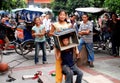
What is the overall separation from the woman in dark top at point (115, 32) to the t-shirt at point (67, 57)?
586cm

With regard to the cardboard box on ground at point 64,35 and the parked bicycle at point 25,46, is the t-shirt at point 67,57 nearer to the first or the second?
the cardboard box on ground at point 64,35

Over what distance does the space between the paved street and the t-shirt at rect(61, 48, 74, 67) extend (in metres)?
1.36

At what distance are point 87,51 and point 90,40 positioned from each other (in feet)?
1.55

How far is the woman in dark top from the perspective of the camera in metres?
11.9

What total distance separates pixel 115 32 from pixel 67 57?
6.01m

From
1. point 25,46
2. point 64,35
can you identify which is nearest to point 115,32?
point 25,46

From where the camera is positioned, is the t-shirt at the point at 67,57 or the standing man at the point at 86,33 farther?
the standing man at the point at 86,33

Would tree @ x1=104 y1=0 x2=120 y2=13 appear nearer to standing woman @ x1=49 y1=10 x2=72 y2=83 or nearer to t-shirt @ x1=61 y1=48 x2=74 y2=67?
standing woman @ x1=49 y1=10 x2=72 y2=83

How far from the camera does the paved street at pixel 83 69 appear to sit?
8.20m

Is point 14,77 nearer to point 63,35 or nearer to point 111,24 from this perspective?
point 63,35

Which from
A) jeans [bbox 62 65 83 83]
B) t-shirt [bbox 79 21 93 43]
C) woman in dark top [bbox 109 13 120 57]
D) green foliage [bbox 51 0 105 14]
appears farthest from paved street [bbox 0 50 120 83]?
green foliage [bbox 51 0 105 14]

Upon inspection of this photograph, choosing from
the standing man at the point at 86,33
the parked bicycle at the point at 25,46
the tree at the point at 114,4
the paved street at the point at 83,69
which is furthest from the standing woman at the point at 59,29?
the parked bicycle at the point at 25,46

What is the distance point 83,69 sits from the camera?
31.7ft

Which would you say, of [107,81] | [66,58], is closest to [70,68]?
[66,58]
